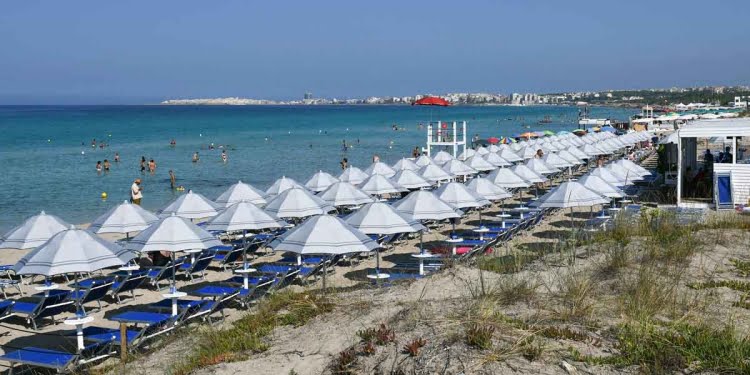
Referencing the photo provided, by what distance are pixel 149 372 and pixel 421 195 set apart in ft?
22.6

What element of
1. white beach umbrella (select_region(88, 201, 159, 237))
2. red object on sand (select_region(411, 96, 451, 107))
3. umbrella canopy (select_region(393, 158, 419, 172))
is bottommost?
white beach umbrella (select_region(88, 201, 159, 237))

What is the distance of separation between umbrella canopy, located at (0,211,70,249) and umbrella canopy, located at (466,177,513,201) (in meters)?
7.58

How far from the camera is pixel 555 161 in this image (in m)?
22.7

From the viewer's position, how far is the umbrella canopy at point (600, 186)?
14.6m

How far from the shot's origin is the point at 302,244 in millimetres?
10016

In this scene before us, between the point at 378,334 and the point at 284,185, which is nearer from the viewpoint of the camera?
the point at 378,334

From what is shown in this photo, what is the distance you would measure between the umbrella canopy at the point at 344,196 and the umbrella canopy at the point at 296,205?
3.70 feet

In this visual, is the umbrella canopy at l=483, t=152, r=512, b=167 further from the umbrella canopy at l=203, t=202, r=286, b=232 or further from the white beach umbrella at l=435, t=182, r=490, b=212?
the umbrella canopy at l=203, t=202, r=286, b=232

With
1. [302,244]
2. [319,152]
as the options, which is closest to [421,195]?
[302,244]

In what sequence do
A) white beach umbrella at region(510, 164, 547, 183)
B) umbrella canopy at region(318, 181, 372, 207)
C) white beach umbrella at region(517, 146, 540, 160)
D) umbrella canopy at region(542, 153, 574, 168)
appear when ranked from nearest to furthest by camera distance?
umbrella canopy at region(318, 181, 372, 207) → white beach umbrella at region(510, 164, 547, 183) → umbrella canopy at region(542, 153, 574, 168) → white beach umbrella at region(517, 146, 540, 160)

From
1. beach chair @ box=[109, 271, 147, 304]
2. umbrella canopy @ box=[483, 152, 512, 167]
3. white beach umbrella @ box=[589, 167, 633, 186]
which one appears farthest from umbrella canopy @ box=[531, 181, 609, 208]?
umbrella canopy @ box=[483, 152, 512, 167]

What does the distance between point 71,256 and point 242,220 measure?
3.50 metres

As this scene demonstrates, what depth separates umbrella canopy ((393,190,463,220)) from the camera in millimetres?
12375

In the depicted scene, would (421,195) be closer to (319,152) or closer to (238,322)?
(238,322)
